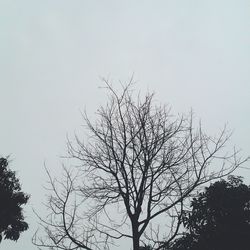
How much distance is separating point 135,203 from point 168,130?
2124 millimetres

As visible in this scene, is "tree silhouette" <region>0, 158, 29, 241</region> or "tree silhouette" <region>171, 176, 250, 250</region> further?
"tree silhouette" <region>0, 158, 29, 241</region>

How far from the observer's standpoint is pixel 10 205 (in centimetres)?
2020

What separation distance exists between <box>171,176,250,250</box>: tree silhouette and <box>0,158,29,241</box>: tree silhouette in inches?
414

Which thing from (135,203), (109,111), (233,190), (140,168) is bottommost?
(135,203)

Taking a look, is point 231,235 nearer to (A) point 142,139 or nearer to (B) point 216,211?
(B) point 216,211

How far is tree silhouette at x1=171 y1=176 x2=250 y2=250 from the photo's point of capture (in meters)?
13.5

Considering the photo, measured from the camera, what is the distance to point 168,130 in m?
7.92

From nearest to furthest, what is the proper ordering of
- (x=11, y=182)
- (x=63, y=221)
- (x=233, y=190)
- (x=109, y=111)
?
(x=63, y=221) → (x=109, y=111) → (x=233, y=190) → (x=11, y=182)

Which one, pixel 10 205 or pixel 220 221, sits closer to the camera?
pixel 220 221

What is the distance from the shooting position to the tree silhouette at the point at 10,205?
770 inches

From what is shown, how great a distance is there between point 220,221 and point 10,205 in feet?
42.4

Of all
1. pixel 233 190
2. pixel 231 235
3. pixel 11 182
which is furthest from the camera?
pixel 11 182

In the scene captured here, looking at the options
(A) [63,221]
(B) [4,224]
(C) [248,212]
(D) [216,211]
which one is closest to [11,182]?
(B) [4,224]

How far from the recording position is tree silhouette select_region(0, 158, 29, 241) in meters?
19.6
